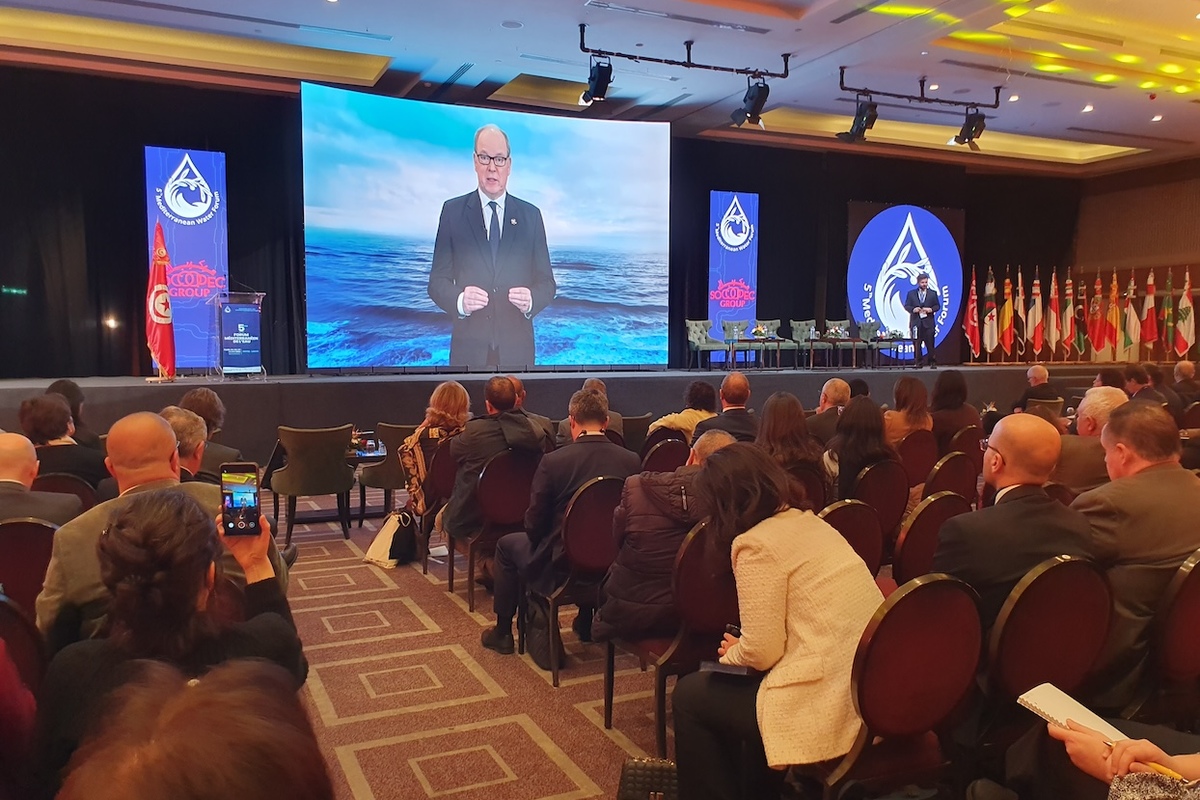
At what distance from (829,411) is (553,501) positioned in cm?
249

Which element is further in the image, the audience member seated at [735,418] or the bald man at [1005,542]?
the audience member seated at [735,418]

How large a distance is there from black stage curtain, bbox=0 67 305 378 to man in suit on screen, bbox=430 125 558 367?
2060 mm

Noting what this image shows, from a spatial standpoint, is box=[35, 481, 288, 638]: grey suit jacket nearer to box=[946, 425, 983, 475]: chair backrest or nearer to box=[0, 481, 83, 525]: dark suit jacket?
box=[0, 481, 83, 525]: dark suit jacket

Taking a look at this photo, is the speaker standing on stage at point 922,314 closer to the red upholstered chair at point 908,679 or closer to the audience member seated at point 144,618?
the red upholstered chair at point 908,679

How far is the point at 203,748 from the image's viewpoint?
0.68m

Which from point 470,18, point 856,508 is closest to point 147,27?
point 470,18

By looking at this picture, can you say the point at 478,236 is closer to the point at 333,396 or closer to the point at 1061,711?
the point at 333,396

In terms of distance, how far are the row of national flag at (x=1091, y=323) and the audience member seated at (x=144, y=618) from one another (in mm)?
15862

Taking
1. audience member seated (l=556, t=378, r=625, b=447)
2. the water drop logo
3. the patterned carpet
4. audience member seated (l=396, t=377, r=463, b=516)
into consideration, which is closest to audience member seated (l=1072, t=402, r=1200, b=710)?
the patterned carpet

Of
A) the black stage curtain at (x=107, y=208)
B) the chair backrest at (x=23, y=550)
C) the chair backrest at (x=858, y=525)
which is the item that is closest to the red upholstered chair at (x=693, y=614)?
the chair backrest at (x=858, y=525)

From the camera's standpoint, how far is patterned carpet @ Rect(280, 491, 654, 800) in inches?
109

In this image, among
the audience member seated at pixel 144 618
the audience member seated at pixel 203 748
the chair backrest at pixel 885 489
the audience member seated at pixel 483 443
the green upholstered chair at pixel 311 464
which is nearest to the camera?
the audience member seated at pixel 203 748

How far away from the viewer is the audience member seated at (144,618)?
1485 mm

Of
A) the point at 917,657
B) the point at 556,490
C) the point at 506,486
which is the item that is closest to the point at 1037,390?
the point at 506,486
